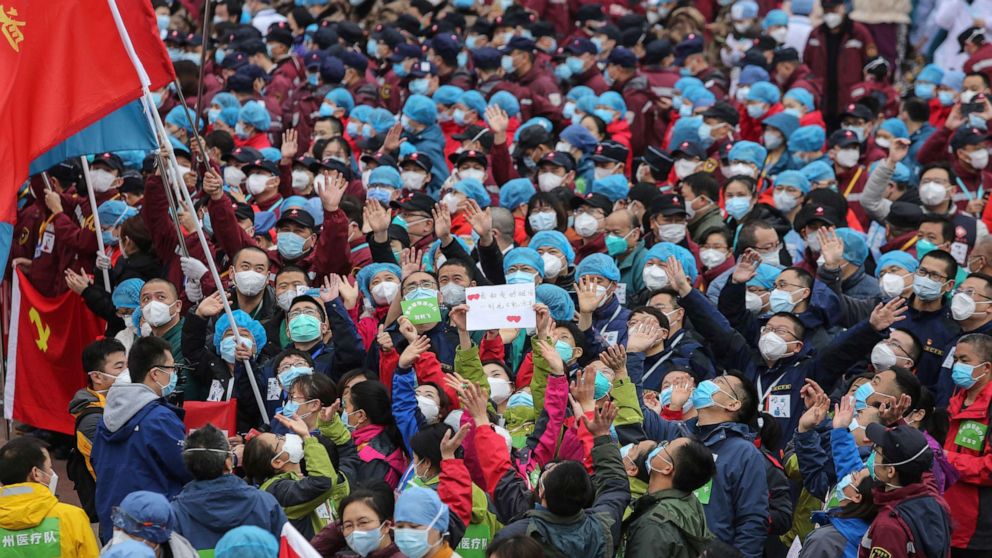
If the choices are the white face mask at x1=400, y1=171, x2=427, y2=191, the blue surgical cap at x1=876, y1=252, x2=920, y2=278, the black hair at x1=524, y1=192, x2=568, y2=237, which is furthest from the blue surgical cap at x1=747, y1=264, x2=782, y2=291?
the white face mask at x1=400, y1=171, x2=427, y2=191

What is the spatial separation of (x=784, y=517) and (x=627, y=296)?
151 inches

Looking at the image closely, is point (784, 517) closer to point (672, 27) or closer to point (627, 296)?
point (627, 296)

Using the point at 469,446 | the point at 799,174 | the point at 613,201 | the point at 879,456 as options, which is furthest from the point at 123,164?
the point at 879,456

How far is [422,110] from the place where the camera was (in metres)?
15.4

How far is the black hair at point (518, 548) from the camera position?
21.1 ft

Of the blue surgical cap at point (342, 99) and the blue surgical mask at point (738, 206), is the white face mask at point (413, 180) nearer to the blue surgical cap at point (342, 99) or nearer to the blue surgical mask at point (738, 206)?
the blue surgical mask at point (738, 206)

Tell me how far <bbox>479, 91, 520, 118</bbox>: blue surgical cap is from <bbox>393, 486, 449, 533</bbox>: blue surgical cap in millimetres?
9653

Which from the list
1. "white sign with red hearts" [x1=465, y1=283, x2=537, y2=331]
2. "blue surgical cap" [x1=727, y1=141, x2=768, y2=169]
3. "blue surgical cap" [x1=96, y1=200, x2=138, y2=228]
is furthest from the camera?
"blue surgical cap" [x1=727, y1=141, x2=768, y2=169]

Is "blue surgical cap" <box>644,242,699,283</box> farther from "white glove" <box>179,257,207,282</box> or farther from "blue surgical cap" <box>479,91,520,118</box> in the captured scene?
"blue surgical cap" <box>479,91,520,118</box>

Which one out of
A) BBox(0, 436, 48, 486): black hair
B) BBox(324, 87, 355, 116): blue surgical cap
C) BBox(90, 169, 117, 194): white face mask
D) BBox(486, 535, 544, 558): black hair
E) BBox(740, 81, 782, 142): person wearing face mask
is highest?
BBox(486, 535, 544, 558): black hair

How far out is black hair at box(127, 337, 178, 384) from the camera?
8.63 meters

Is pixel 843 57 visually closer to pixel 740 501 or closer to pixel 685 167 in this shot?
pixel 685 167

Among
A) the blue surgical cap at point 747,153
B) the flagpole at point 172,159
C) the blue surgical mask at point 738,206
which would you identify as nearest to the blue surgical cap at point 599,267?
the blue surgical mask at point 738,206

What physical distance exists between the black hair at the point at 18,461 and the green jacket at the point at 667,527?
295 cm
